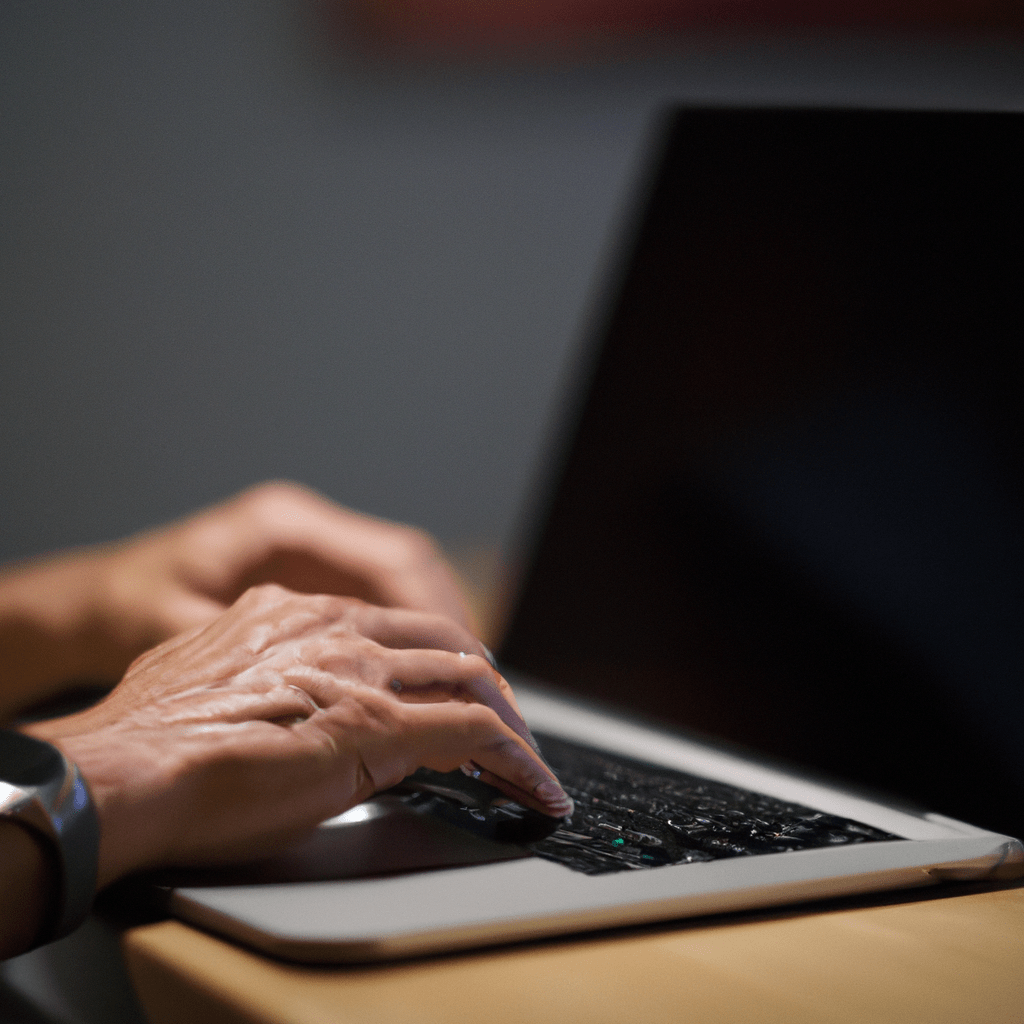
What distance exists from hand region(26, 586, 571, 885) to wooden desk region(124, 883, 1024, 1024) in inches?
1.8

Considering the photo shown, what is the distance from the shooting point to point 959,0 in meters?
1.58

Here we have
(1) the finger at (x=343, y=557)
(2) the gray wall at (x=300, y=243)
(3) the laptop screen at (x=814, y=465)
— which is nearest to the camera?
(3) the laptop screen at (x=814, y=465)

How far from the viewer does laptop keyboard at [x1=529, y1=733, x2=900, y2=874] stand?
434 mm

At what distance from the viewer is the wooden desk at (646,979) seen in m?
0.33

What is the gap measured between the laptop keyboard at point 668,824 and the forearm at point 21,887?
0.60 ft

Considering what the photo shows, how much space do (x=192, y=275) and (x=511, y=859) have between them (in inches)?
54.6

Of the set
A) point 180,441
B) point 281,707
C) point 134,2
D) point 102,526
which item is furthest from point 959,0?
point 281,707

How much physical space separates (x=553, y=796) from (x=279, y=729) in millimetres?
124

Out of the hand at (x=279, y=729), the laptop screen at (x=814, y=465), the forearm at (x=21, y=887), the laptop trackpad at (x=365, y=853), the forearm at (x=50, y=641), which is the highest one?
the laptop screen at (x=814, y=465)

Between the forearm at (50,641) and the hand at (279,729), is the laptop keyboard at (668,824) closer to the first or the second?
the hand at (279,729)

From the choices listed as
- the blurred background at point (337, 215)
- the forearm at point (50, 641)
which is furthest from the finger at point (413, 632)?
the blurred background at point (337, 215)

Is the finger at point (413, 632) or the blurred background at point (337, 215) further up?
the blurred background at point (337, 215)

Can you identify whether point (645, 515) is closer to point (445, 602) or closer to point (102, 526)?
point (445, 602)

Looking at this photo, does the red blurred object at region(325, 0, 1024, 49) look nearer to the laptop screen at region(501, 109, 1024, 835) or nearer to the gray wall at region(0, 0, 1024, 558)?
the gray wall at region(0, 0, 1024, 558)
